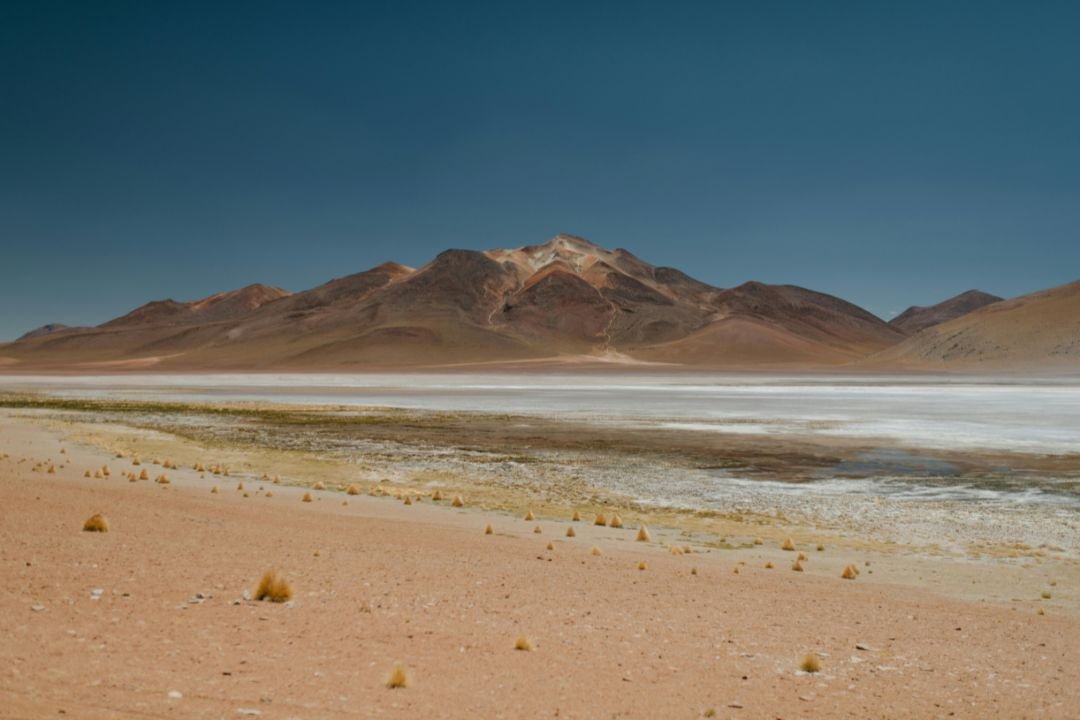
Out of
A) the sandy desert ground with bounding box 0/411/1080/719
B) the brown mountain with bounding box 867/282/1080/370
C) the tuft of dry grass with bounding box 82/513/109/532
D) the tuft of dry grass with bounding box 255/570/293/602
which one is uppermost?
the brown mountain with bounding box 867/282/1080/370

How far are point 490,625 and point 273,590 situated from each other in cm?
240

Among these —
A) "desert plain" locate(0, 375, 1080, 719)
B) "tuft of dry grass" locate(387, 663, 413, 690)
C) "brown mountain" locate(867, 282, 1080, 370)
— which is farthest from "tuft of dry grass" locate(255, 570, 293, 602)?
"brown mountain" locate(867, 282, 1080, 370)

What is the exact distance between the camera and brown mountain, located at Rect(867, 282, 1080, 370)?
Result: 450 feet

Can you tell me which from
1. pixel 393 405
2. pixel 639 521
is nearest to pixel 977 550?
pixel 639 521

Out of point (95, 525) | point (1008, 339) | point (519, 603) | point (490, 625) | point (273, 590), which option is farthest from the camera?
point (1008, 339)

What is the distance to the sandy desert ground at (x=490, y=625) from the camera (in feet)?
23.6

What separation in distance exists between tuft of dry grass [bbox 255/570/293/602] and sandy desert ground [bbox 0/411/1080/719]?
0.76 ft

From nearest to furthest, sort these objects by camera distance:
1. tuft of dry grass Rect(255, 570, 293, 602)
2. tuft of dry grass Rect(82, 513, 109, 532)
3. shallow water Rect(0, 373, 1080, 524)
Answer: tuft of dry grass Rect(255, 570, 293, 602)
tuft of dry grass Rect(82, 513, 109, 532)
shallow water Rect(0, 373, 1080, 524)

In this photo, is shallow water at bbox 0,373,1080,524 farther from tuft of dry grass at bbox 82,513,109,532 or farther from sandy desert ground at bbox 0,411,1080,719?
tuft of dry grass at bbox 82,513,109,532

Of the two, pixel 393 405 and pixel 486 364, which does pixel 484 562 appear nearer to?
pixel 393 405

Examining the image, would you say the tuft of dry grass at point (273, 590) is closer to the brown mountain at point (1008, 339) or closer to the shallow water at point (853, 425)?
the shallow water at point (853, 425)

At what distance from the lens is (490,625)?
946 centimetres

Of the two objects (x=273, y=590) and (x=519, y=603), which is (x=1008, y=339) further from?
(x=273, y=590)

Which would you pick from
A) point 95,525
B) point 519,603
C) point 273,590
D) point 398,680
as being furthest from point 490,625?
point 95,525
